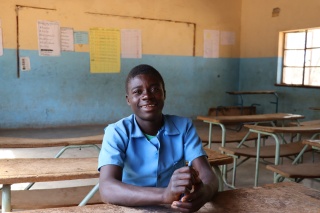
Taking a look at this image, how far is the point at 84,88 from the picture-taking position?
6477 millimetres

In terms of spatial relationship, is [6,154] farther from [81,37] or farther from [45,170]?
[45,170]

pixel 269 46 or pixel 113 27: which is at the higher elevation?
pixel 113 27

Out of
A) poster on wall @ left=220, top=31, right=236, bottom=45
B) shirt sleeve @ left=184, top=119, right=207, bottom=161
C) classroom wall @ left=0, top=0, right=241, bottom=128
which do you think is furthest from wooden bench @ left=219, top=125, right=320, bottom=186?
poster on wall @ left=220, top=31, right=236, bottom=45

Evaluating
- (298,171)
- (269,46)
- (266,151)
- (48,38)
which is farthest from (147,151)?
(269,46)

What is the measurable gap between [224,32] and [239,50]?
64 centimetres

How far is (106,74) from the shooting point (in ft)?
21.8

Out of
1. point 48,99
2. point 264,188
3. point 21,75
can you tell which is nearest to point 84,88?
point 48,99

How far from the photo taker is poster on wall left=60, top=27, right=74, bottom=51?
20.0 ft

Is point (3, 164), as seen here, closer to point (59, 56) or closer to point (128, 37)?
point (59, 56)

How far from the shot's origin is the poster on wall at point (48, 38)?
19.5 feet

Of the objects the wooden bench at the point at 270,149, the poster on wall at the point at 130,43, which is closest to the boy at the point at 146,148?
the wooden bench at the point at 270,149

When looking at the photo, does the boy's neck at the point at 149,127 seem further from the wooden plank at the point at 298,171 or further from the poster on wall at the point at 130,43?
the poster on wall at the point at 130,43

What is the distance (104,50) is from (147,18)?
114 cm

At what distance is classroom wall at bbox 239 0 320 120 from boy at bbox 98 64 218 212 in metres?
5.71
